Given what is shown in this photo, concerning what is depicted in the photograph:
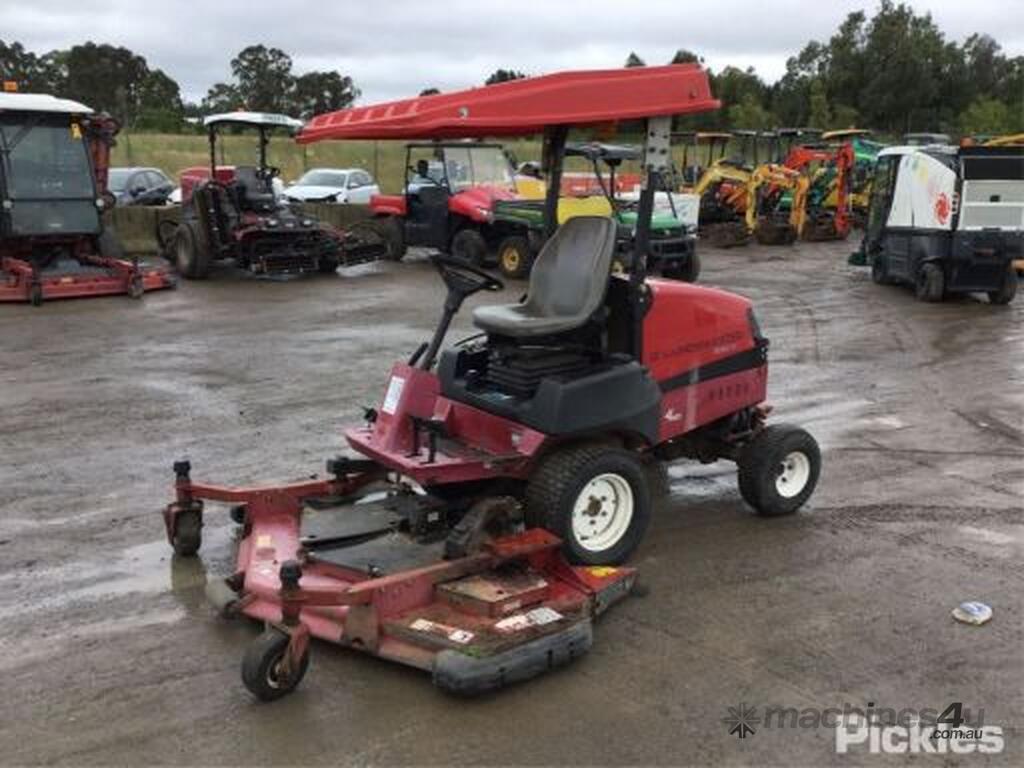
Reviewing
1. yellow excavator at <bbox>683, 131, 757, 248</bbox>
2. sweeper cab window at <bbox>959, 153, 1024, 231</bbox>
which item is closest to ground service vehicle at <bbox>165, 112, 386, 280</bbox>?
sweeper cab window at <bbox>959, 153, 1024, 231</bbox>

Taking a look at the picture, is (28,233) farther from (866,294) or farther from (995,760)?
(995,760)

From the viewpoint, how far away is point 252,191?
50.8ft

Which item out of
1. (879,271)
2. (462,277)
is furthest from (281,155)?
(462,277)

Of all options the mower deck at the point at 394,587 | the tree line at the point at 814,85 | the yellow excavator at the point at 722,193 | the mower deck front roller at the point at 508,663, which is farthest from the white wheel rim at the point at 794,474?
the tree line at the point at 814,85

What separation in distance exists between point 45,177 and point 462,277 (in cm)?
1043

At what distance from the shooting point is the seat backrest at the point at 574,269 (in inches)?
188

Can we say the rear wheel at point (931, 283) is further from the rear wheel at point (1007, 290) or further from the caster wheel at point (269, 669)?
the caster wheel at point (269, 669)

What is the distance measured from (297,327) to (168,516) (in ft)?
21.9

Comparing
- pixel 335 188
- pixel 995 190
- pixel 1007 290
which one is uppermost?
pixel 995 190

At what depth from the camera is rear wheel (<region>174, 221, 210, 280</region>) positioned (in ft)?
49.3

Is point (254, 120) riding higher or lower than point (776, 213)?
higher

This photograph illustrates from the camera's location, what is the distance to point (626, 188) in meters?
14.4

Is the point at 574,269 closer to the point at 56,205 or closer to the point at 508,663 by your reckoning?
the point at 508,663

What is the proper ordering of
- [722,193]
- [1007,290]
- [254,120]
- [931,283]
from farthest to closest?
[722,193]
[254,120]
[931,283]
[1007,290]
